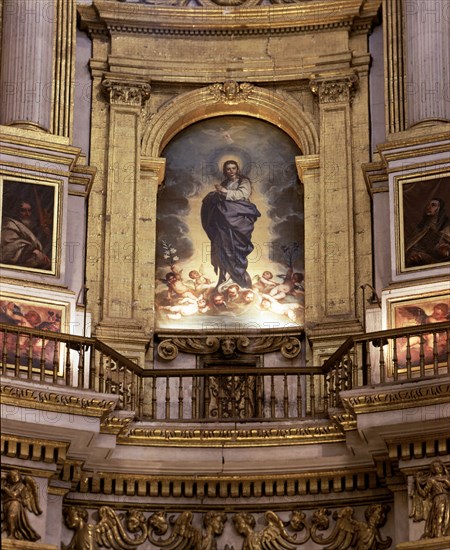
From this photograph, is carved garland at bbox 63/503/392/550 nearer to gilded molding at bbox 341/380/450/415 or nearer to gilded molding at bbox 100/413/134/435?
gilded molding at bbox 100/413/134/435

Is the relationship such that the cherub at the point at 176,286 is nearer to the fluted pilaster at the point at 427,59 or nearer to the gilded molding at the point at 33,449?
the fluted pilaster at the point at 427,59

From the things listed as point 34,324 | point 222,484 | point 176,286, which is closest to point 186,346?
point 176,286

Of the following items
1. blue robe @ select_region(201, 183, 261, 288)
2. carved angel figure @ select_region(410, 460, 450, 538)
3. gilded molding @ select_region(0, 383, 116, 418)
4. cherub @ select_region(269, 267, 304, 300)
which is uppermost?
blue robe @ select_region(201, 183, 261, 288)

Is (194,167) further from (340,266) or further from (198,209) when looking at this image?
(340,266)

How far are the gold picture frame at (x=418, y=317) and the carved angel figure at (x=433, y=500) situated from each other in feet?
4.59

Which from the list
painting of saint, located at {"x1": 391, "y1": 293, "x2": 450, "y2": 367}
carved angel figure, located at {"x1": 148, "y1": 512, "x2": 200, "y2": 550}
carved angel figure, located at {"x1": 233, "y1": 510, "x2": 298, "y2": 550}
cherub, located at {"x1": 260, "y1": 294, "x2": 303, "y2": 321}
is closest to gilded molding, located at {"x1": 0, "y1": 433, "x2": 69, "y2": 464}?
carved angel figure, located at {"x1": 148, "y1": 512, "x2": 200, "y2": 550}

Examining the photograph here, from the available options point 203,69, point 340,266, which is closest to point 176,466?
point 340,266

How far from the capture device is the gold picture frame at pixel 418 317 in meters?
22.7

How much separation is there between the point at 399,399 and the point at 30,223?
5.28m

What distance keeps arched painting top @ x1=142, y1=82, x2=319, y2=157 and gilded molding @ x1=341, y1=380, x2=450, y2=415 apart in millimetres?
5244

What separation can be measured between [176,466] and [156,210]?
462 cm

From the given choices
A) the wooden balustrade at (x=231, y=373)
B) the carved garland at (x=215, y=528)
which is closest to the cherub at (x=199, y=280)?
the wooden balustrade at (x=231, y=373)

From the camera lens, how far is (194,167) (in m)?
26.5

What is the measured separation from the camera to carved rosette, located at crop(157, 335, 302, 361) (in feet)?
82.1
